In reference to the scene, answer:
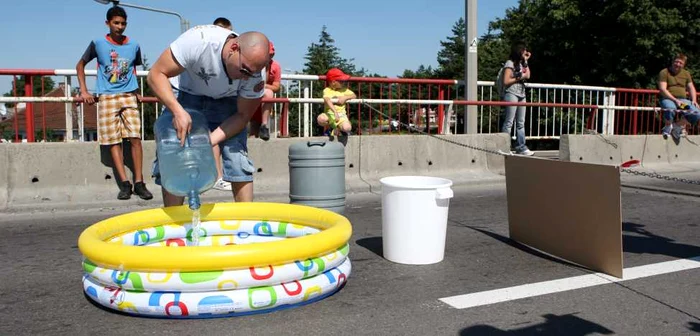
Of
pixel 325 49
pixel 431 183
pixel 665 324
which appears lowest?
pixel 665 324

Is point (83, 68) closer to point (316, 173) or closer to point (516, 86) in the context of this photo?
point (316, 173)

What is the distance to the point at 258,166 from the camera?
8461 mm

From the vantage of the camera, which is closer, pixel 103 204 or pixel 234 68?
pixel 234 68

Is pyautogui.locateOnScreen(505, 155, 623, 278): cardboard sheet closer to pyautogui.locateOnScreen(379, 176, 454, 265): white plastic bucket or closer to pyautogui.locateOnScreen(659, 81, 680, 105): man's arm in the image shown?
pyautogui.locateOnScreen(379, 176, 454, 265): white plastic bucket

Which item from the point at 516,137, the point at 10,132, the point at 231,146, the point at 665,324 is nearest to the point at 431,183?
the point at 231,146

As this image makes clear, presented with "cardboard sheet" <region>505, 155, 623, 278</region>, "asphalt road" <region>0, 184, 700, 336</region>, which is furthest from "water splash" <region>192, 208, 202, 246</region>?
"cardboard sheet" <region>505, 155, 623, 278</region>

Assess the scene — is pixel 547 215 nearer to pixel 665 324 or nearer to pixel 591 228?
pixel 591 228

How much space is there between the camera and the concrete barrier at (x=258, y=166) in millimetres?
7215

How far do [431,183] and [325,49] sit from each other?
7097 cm

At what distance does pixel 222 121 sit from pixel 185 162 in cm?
52

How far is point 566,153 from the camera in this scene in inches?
443

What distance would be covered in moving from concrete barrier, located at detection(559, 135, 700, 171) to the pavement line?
6.93 meters

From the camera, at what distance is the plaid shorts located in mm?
7211

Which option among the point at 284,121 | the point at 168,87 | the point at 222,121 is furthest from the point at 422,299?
the point at 284,121
